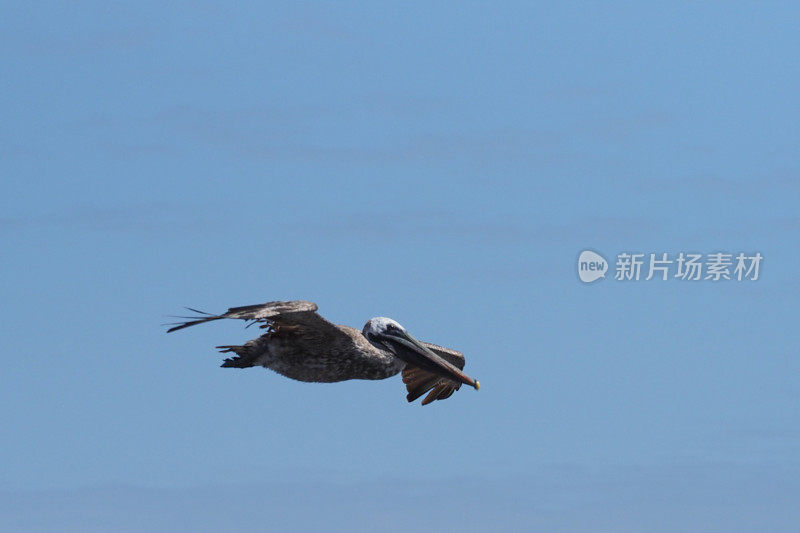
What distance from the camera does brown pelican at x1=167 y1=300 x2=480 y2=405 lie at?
22406 millimetres

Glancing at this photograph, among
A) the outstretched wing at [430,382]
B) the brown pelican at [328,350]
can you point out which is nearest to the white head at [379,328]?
the brown pelican at [328,350]

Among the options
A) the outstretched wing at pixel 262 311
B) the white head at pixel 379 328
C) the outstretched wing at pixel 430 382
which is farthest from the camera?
the outstretched wing at pixel 430 382

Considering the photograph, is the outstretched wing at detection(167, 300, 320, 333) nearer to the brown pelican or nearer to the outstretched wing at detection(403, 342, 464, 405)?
the brown pelican

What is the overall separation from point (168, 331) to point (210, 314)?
2.56ft

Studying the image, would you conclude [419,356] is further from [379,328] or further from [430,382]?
[430,382]

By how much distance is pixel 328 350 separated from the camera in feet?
76.1

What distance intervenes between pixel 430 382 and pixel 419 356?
226cm

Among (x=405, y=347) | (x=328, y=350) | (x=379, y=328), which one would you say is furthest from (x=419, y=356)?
(x=328, y=350)

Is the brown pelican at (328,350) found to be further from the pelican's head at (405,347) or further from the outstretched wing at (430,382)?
the outstretched wing at (430,382)

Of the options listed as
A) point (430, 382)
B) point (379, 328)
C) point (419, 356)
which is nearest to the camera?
point (379, 328)

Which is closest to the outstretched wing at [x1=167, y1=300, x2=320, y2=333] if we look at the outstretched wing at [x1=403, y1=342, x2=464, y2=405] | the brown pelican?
the brown pelican

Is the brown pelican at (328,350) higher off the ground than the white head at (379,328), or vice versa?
the white head at (379,328)

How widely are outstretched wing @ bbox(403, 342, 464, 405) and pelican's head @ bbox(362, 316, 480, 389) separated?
1653 mm

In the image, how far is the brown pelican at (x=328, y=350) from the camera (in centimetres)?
2241
